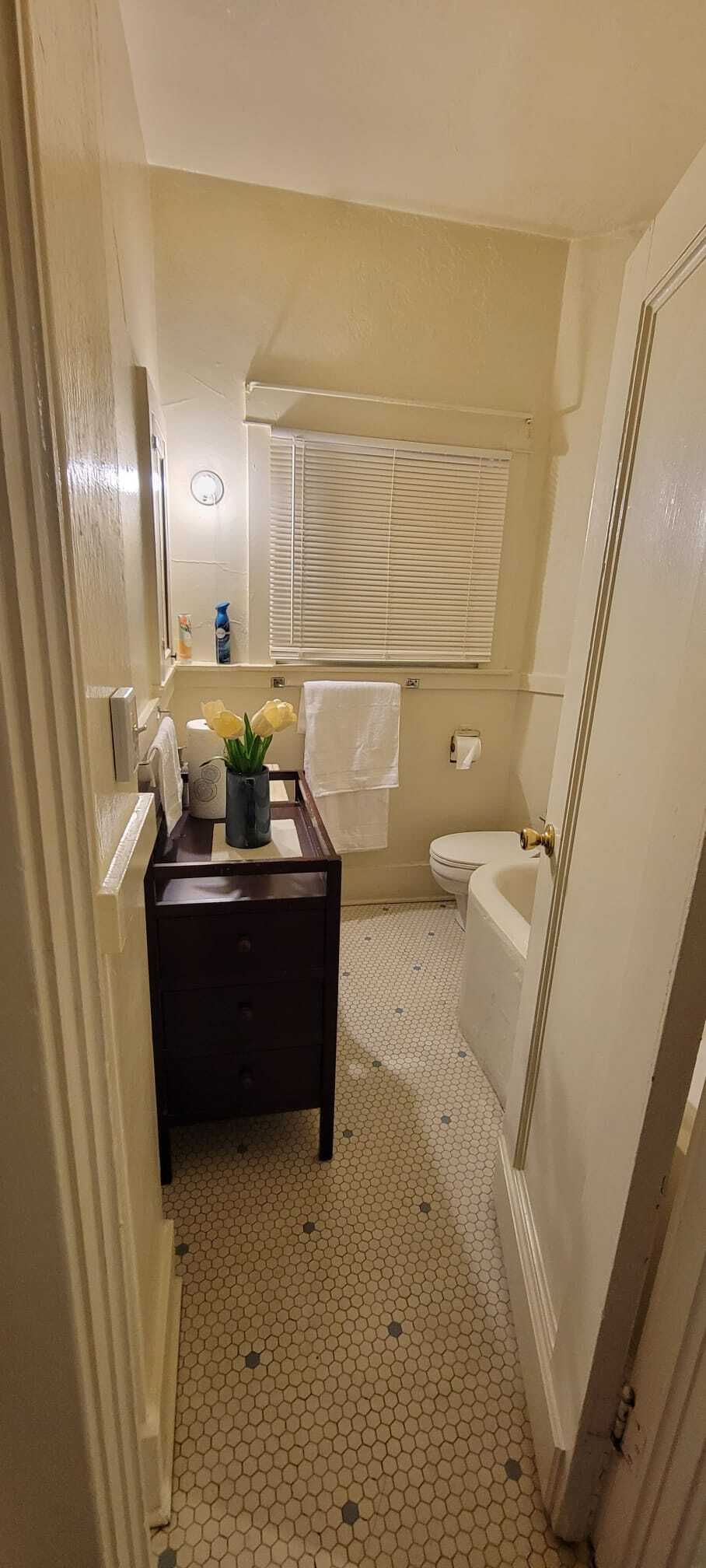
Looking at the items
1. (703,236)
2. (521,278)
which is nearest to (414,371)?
(521,278)

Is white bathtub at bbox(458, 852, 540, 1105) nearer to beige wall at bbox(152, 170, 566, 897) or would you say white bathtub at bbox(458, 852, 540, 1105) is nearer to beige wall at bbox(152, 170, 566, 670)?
beige wall at bbox(152, 170, 566, 897)

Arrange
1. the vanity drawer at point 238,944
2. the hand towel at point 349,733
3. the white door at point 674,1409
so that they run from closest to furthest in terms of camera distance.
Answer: the white door at point 674,1409 → the vanity drawer at point 238,944 → the hand towel at point 349,733

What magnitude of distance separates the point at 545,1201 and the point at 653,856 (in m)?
0.75

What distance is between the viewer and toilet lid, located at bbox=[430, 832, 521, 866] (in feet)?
7.44

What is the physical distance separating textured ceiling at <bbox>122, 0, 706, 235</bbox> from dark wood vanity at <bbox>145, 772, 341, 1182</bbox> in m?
1.80

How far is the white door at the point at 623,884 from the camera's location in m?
0.69

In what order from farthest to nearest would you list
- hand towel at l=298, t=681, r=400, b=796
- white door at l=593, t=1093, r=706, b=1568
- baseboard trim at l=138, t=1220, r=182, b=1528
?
hand towel at l=298, t=681, r=400, b=796 → baseboard trim at l=138, t=1220, r=182, b=1528 → white door at l=593, t=1093, r=706, b=1568

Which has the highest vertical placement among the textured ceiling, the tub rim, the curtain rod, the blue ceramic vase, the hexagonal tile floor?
the textured ceiling

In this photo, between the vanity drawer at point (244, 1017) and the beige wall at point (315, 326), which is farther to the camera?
the beige wall at point (315, 326)

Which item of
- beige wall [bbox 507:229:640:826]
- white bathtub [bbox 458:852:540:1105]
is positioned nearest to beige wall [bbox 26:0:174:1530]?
white bathtub [bbox 458:852:540:1105]

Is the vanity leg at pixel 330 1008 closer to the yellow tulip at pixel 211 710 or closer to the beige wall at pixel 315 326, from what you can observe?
the yellow tulip at pixel 211 710

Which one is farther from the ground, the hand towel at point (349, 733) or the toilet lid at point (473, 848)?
the hand towel at point (349, 733)

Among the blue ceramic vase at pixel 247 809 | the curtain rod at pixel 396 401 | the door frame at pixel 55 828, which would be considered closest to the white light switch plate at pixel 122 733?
the door frame at pixel 55 828

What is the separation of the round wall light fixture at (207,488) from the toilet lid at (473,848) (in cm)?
150
